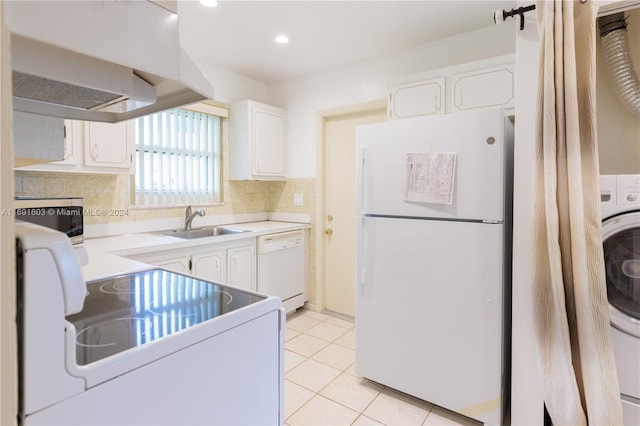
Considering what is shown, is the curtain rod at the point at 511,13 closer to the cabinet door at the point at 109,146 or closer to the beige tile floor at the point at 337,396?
the beige tile floor at the point at 337,396

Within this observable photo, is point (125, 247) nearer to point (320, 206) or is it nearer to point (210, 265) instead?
point (210, 265)

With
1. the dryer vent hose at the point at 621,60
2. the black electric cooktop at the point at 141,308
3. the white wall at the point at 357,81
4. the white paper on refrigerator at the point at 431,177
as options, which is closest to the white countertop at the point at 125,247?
the black electric cooktop at the point at 141,308

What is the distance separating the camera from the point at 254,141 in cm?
327

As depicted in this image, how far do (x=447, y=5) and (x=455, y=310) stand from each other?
1932 millimetres

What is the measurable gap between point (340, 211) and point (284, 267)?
79 cm

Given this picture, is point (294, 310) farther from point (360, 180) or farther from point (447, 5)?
point (447, 5)

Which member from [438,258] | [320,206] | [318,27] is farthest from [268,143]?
[438,258]

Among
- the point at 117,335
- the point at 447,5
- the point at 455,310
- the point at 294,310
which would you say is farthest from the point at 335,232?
the point at 117,335

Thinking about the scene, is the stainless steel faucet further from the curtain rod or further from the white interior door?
the curtain rod

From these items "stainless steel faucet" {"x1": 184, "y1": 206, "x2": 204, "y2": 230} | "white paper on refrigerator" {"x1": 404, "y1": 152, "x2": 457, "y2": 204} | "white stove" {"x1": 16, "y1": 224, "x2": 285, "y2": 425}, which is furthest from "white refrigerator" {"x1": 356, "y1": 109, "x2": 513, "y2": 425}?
"stainless steel faucet" {"x1": 184, "y1": 206, "x2": 204, "y2": 230}

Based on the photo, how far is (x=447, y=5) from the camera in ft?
7.16

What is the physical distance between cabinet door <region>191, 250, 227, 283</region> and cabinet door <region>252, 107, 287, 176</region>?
99 cm

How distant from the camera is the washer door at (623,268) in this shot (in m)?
1.36

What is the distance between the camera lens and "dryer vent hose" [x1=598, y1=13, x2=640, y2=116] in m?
1.67
